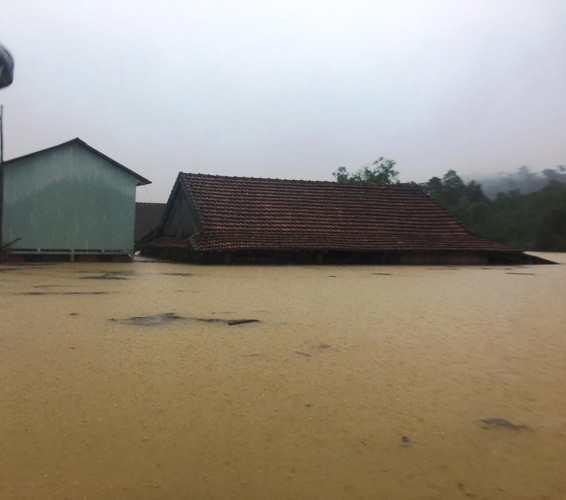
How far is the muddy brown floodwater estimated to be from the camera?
188cm

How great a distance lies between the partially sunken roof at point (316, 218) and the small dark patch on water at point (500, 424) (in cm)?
1167

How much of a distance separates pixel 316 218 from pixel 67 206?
7.58 m

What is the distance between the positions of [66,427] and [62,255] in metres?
12.6

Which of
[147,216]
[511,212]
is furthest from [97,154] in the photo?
[511,212]

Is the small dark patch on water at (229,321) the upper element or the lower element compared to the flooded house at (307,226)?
lower

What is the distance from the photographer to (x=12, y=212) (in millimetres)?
13305

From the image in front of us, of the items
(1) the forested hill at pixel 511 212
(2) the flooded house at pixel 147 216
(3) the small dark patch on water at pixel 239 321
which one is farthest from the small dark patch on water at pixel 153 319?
(1) the forested hill at pixel 511 212

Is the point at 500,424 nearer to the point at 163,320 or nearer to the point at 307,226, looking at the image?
the point at 163,320

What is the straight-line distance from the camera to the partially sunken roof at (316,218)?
15.0 m

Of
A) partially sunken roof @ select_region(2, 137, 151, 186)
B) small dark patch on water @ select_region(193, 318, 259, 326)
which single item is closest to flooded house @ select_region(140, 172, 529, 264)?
partially sunken roof @ select_region(2, 137, 151, 186)

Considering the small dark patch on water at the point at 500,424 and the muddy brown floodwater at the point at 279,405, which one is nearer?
the muddy brown floodwater at the point at 279,405

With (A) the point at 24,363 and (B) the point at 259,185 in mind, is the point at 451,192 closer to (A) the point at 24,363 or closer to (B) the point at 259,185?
(B) the point at 259,185

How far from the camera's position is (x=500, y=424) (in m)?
2.39

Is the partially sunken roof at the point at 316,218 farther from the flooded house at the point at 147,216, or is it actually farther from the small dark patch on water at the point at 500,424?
the flooded house at the point at 147,216
